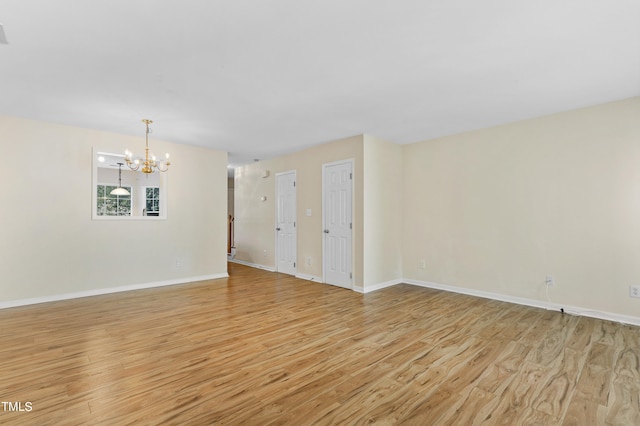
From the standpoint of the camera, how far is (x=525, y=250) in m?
4.00

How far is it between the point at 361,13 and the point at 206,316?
135 inches

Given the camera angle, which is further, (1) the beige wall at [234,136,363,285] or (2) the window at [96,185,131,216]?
(1) the beige wall at [234,136,363,285]

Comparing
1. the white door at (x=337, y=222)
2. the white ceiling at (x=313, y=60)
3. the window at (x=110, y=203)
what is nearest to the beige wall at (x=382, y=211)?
the white door at (x=337, y=222)

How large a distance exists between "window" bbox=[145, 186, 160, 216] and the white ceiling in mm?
1421

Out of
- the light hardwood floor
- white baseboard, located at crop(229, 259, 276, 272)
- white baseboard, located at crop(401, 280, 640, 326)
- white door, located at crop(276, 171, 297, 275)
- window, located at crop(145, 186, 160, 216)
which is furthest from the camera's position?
white baseboard, located at crop(229, 259, 276, 272)

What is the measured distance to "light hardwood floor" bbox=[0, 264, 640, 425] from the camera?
5.87ft

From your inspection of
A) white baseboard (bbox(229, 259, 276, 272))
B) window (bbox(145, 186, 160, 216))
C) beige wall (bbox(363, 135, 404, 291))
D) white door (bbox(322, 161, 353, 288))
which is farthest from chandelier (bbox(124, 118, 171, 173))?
beige wall (bbox(363, 135, 404, 291))

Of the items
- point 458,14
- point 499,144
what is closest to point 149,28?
point 458,14

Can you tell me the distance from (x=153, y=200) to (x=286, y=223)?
2.50m

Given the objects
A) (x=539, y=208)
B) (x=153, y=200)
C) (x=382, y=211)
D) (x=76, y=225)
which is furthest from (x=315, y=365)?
(x=153, y=200)

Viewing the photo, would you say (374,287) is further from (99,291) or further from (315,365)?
(99,291)

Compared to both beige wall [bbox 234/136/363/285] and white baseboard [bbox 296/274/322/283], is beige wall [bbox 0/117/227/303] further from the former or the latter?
white baseboard [bbox 296/274/322/283]

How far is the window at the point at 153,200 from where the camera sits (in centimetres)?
518

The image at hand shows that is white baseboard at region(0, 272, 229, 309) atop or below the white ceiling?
below
